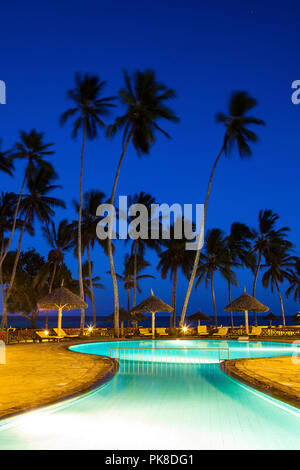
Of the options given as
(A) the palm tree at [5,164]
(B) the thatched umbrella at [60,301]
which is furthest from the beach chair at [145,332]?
(A) the palm tree at [5,164]

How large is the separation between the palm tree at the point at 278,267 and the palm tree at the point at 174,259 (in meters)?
7.94

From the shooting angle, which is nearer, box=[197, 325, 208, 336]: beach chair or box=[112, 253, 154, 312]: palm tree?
box=[197, 325, 208, 336]: beach chair

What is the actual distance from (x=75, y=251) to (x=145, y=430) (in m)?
30.7

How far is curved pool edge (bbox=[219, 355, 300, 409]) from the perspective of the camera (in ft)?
22.8

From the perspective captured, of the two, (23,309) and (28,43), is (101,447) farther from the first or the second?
(23,309)

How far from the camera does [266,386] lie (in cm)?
804

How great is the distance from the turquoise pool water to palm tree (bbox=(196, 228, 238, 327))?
29.9 metres

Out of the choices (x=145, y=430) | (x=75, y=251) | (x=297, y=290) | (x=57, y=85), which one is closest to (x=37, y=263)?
(x=75, y=251)

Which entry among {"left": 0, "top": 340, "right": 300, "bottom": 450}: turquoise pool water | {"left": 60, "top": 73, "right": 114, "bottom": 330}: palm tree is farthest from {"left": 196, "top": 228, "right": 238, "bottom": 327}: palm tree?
{"left": 0, "top": 340, "right": 300, "bottom": 450}: turquoise pool water

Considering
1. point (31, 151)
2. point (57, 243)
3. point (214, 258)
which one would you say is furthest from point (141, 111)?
point (214, 258)

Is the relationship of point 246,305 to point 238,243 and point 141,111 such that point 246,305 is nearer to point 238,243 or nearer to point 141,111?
point 141,111

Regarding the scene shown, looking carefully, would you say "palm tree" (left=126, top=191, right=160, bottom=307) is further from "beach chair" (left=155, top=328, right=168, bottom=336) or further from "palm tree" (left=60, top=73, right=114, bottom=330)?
"beach chair" (left=155, top=328, right=168, bottom=336)

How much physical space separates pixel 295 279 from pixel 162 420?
4188 cm

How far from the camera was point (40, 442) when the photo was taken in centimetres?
527
